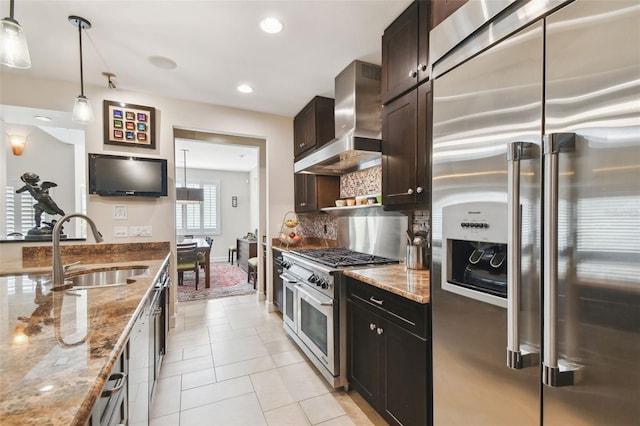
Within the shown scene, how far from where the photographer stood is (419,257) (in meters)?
2.04

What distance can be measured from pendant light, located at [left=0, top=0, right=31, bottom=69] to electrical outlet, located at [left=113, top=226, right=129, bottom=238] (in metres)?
2.07

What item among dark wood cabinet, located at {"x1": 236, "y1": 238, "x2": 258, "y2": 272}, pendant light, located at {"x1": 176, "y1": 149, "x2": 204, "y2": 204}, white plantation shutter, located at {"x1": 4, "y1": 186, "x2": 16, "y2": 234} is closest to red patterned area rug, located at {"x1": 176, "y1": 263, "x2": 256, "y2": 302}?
dark wood cabinet, located at {"x1": 236, "y1": 238, "x2": 258, "y2": 272}

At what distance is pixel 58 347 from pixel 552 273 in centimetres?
145

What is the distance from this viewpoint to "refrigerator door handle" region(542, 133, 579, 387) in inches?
30.3

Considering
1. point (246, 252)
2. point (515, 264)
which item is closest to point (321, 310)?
point (515, 264)

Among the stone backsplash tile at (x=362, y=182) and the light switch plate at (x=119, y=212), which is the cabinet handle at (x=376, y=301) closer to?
the stone backsplash tile at (x=362, y=182)

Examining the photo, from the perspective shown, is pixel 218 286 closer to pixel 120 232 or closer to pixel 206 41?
pixel 120 232

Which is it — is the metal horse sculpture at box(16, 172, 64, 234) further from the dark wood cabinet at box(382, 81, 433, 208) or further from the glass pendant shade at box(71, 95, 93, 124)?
the dark wood cabinet at box(382, 81, 433, 208)

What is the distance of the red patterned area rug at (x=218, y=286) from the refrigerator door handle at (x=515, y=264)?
14.5 feet

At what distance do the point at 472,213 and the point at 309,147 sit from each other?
Answer: 257 cm

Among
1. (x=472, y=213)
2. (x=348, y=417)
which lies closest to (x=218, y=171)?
(x=348, y=417)

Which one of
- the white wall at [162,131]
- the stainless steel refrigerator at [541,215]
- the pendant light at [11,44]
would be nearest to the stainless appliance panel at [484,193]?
the stainless steel refrigerator at [541,215]

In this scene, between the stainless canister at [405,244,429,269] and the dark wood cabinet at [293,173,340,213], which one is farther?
the dark wood cabinet at [293,173,340,213]

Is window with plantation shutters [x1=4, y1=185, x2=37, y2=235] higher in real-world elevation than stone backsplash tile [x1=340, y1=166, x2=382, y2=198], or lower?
lower
